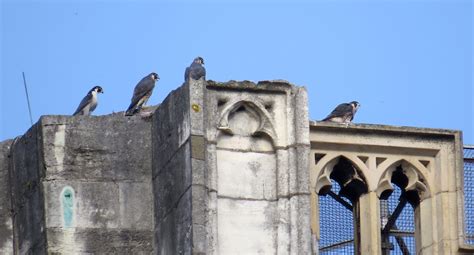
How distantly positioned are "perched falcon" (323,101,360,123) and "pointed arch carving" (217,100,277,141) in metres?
2.25

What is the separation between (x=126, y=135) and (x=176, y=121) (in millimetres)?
939

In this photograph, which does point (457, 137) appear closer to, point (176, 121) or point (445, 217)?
point (445, 217)

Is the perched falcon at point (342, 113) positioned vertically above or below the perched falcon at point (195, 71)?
below

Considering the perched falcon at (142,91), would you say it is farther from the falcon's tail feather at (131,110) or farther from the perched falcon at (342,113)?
the perched falcon at (342,113)

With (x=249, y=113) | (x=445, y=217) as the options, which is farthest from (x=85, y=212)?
(x=445, y=217)

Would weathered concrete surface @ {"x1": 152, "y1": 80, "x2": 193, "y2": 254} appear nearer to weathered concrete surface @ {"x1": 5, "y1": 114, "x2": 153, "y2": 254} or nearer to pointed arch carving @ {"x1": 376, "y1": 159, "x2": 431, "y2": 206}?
weathered concrete surface @ {"x1": 5, "y1": 114, "x2": 153, "y2": 254}

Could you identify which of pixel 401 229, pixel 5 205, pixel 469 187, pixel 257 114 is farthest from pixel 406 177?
pixel 5 205

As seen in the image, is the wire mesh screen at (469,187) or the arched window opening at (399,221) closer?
the arched window opening at (399,221)

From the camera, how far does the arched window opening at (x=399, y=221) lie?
30438 mm

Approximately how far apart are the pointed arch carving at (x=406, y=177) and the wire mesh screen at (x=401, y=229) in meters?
0.35

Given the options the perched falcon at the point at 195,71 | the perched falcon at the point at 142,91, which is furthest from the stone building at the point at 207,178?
the perched falcon at the point at 195,71

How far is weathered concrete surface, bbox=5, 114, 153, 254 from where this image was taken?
2850cm

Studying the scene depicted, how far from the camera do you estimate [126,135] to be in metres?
29.1

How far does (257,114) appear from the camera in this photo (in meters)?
28.7
